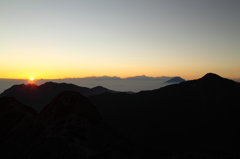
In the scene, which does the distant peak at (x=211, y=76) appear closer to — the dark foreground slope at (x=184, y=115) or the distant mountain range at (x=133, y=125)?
the dark foreground slope at (x=184, y=115)

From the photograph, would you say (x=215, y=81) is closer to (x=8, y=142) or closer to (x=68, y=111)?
(x=68, y=111)

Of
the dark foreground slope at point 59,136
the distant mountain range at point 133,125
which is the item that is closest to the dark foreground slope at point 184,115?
the distant mountain range at point 133,125

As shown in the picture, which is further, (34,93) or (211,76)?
(34,93)

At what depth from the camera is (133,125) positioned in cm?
6688

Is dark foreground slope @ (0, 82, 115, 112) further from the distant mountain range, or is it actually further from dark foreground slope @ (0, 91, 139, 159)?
dark foreground slope @ (0, 91, 139, 159)

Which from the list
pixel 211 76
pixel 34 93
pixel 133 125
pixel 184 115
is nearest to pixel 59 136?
pixel 133 125

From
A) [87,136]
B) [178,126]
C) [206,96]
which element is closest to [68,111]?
[87,136]

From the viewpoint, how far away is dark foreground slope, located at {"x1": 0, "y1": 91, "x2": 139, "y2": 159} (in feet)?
100

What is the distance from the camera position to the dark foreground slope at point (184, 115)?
52.6 metres

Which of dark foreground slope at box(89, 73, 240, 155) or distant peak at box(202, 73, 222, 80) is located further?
distant peak at box(202, 73, 222, 80)

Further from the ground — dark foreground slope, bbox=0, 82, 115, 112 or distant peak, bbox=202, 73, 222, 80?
distant peak, bbox=202, 73, 222, 80

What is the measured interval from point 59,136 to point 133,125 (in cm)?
3815

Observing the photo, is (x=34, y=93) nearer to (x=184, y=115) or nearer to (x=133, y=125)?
(x=133, y=125)

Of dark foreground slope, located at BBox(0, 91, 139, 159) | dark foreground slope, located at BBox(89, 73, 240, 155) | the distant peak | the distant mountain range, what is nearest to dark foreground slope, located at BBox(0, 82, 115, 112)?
the distant mountain range
